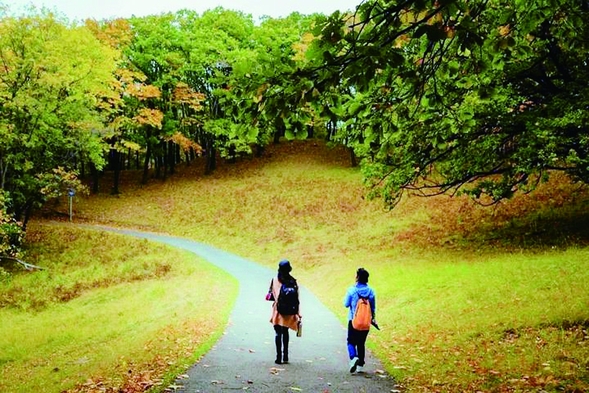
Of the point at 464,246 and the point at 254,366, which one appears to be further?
the point at 464,246


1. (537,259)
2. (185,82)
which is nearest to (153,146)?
(185,82)

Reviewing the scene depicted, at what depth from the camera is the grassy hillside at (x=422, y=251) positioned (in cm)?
865

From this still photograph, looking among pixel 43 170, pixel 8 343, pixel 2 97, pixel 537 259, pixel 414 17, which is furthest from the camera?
pixel 43 170

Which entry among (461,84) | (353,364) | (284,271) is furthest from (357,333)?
(461,84)

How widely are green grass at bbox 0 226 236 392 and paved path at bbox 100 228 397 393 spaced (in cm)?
48

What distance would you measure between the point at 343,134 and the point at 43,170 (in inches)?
877

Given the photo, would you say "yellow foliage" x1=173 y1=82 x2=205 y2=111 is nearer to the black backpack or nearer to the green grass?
the green grass

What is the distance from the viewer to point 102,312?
53.7ft

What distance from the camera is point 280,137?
5569cm

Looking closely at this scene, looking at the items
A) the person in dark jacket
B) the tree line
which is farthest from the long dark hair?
the tree line

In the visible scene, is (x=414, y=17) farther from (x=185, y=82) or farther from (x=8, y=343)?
(x=185, y=82)

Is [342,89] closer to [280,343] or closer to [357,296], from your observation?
[357,296]

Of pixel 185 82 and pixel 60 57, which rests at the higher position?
pixel 185 82

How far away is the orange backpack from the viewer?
8.09 meters
